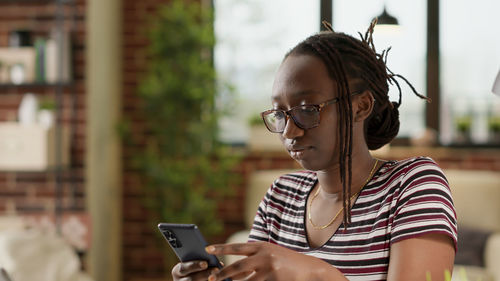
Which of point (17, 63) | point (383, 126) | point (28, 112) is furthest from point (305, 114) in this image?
point (17, 63)

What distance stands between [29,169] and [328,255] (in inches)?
111

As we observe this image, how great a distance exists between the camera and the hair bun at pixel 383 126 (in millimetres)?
1310

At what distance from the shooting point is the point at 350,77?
1.22 m

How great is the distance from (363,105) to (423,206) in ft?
0.82

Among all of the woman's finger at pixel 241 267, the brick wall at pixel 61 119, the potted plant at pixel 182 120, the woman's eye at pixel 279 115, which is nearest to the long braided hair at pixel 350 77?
the woman's eye at pixel 279 115

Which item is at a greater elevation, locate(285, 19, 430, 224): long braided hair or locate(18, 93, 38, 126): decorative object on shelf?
locate(285, 19, 430, 224): long braided hair

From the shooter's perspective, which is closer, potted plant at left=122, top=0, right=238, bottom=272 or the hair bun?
the hair bun

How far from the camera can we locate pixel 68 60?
376 cm

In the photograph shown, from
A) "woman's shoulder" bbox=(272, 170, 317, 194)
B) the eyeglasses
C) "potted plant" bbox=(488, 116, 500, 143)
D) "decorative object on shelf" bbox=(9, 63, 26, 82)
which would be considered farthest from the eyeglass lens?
"potted plant" bbox=(488, 116, 500, 143)

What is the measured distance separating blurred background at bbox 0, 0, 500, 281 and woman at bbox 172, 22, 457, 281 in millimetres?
2359

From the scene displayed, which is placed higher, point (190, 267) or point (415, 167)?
point (415, 167)

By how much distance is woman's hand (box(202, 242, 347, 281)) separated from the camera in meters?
0.92

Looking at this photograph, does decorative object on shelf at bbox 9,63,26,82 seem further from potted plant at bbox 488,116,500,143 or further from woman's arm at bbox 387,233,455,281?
woman's arm at bbox 387,233,455,281

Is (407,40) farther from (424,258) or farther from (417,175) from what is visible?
(424,258)
